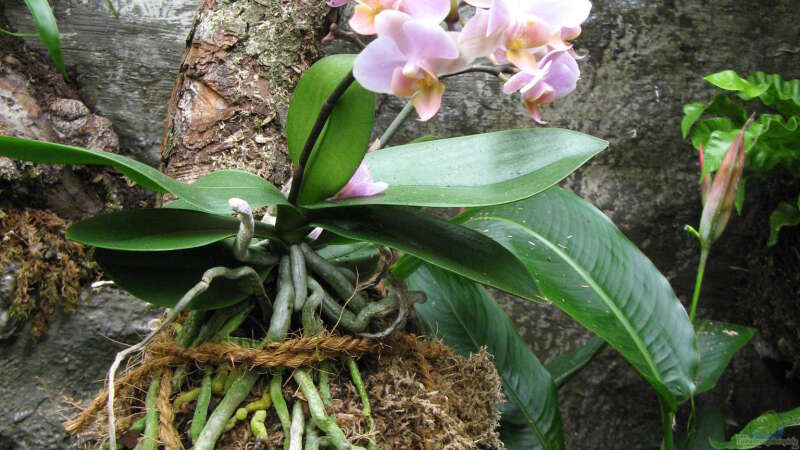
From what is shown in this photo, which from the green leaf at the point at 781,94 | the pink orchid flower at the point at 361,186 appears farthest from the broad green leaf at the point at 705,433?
the pink orchid flower at the point at 361,186

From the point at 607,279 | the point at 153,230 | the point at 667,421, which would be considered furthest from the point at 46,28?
the point at 667,421

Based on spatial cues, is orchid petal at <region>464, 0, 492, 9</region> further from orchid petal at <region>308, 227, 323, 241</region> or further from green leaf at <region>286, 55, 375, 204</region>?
orchid petal at <region>308, 227, 323, 241</region>

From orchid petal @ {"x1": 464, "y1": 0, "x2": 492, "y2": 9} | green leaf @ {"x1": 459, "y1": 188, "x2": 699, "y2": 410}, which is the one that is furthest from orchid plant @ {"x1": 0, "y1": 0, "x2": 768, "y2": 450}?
green leaf @ {"x1": 459, "y1": 188, "x2": 699, "y2": 410}

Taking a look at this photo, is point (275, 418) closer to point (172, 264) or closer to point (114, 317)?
point (172, 264)

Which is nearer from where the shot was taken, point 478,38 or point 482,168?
point 478,38

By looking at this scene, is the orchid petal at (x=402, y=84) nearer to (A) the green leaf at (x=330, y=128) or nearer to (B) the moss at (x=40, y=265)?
(A) the green leaf at (x=330, y=128)

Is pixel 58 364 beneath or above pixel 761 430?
beneath

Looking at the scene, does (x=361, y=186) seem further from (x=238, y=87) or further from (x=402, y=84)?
(x=238, y=87)
